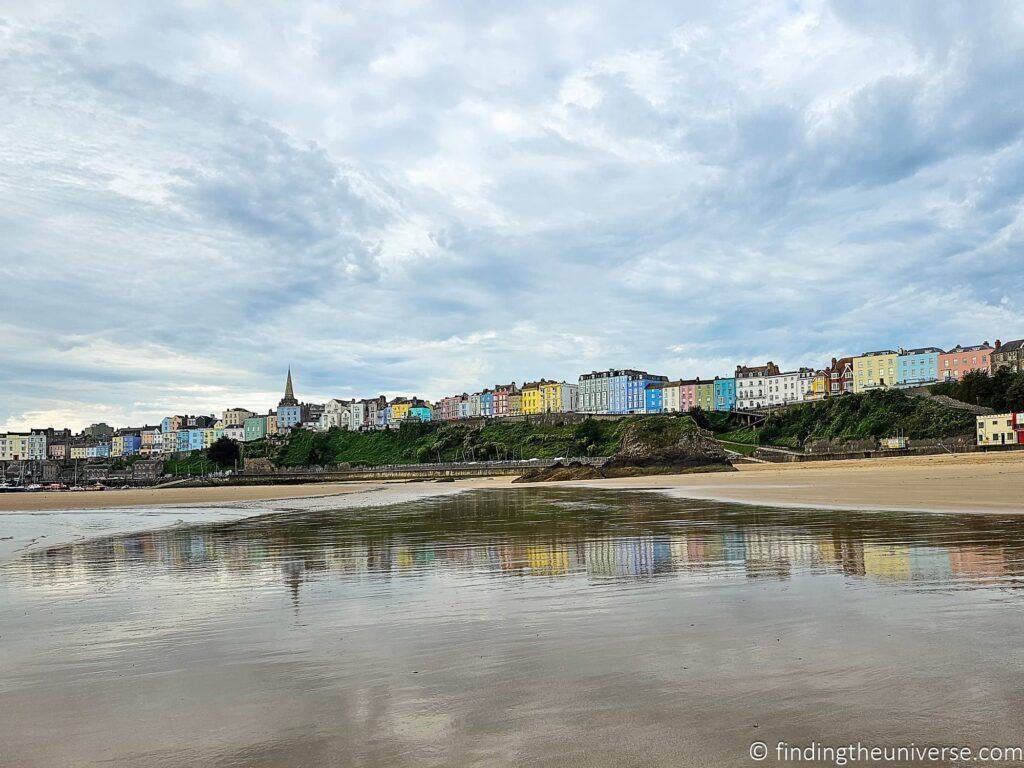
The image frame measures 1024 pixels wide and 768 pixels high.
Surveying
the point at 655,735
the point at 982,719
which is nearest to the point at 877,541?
the point at 982,719

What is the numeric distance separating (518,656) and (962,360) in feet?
410

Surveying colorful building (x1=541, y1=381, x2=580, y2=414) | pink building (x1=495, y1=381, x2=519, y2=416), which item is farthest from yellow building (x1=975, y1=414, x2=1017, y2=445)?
pink building (x1=495, y1=381, x2=519, y2=416)

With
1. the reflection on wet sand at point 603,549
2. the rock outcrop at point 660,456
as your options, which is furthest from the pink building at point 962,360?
the reflection on wet sand at point 603,549

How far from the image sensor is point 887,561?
8.87m

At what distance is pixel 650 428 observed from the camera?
6062 centimetres

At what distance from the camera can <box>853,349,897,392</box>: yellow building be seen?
376 feet

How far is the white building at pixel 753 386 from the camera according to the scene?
131625mm

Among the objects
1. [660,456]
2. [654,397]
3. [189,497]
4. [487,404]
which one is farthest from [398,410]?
[189,497]

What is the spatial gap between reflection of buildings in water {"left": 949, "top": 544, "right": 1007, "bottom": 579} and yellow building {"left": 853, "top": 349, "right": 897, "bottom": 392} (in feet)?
379

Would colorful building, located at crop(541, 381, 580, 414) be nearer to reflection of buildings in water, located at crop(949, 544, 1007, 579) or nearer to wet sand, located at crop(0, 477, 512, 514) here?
wet sand, located at crop(0, 477, 512, 514)

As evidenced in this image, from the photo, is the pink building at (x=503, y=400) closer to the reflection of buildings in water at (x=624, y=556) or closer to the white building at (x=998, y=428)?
the white building at (x=998, y=428)

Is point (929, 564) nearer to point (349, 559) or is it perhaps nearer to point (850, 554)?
point (850, 554)

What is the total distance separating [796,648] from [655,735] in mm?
2054

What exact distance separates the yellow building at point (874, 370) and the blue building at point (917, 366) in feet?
3.42
